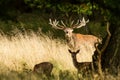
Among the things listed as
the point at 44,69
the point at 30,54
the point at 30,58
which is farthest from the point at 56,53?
the point at 44,69

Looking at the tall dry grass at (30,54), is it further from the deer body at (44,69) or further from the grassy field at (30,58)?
the deer body at (44,69)

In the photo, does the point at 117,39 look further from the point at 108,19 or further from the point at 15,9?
the point at 15,9

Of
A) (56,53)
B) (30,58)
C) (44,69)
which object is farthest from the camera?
(56,53)

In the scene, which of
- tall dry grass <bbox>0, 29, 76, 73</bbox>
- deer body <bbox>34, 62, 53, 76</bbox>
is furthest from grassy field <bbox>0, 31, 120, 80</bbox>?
deer body <bbox>34, 62, 53, 76</bbox>

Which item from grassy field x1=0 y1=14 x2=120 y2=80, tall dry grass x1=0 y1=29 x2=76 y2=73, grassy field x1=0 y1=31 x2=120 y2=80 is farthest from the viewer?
tall dry grass x1=0 y1=29 x2=76 y2=73

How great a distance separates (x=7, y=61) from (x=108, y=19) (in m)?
2.98

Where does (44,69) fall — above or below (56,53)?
below

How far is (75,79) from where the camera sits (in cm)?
967

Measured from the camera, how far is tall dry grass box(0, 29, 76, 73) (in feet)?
37.6

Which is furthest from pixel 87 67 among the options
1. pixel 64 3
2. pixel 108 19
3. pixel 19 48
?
pixel 64 3

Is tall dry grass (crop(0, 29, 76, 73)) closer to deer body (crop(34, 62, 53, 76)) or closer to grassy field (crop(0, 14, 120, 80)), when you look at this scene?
grassy field (crop(0, 14, 120, 80))

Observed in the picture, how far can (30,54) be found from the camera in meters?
12.8

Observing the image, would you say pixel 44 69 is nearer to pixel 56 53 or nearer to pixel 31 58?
pixel 31 58

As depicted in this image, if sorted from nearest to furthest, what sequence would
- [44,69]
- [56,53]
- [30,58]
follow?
[44,69]
[30,58]
[56,53]
